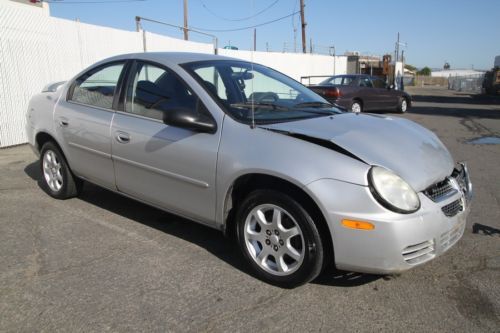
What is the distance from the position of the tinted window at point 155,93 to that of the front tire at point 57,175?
4.38ft

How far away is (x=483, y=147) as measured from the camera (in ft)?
28.4

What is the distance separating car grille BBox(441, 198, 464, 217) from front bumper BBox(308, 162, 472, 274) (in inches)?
2.1

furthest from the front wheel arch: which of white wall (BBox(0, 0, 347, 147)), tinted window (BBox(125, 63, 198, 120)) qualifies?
white wall (BBox(0, 0, 347, 147))

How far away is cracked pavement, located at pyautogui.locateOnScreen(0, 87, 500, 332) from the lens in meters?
2.66

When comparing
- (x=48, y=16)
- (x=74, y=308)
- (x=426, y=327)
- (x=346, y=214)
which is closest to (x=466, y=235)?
(x=426, y=327)

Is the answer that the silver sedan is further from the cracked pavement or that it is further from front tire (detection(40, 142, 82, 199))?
front tire (detection(40, 142, 82, 199))

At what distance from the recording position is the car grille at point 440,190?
9.43ft

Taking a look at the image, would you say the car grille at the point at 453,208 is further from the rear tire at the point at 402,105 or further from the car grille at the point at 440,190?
the rear tire at the point at 402,105

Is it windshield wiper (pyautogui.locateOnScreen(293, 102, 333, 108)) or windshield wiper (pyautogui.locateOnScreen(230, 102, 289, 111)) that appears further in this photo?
windshield wiper (pyautogui.locateOnScreen(293, 102, 333, 108))

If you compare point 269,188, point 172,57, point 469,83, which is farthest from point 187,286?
point 469,83

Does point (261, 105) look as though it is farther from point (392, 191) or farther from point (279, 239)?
point (392, 191)

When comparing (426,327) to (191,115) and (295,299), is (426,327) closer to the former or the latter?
(295,299)

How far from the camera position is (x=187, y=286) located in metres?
3.08

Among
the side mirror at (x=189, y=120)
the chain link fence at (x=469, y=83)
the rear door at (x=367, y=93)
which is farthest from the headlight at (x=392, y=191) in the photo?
the chain link fence at (x=469, y=83)
